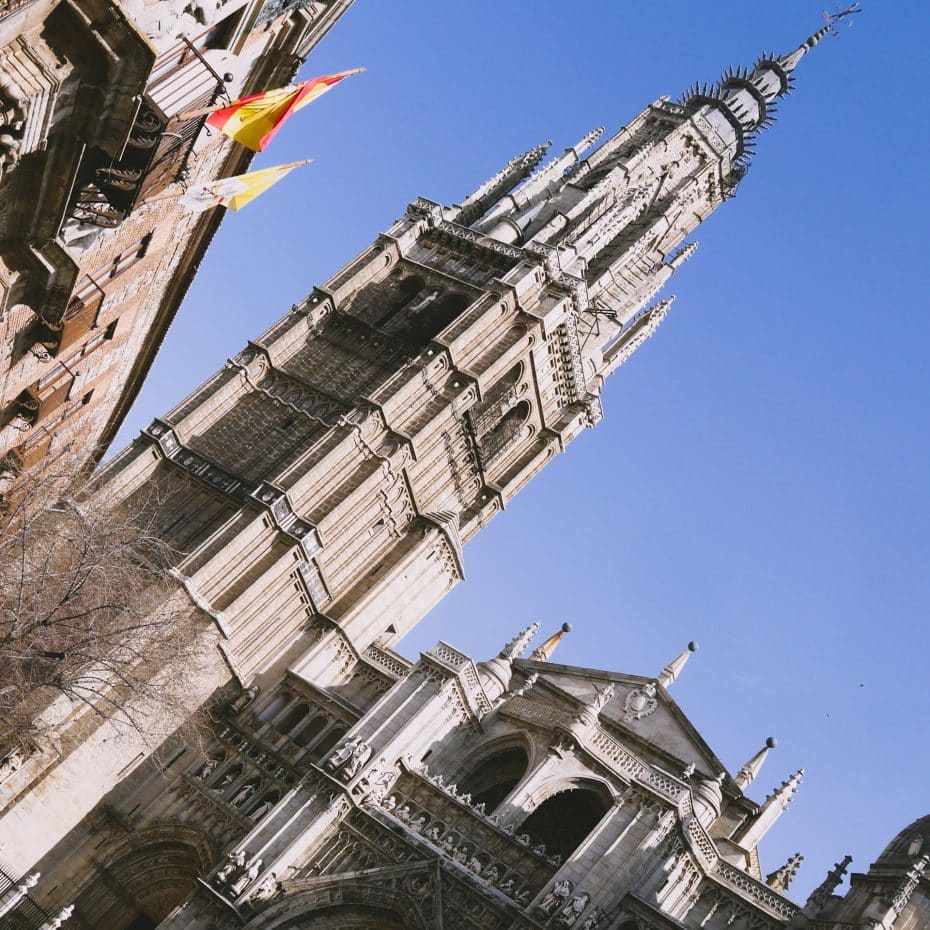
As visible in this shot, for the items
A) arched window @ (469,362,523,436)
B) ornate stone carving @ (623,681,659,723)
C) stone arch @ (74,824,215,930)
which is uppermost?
arched window @ (469,362,523,436)

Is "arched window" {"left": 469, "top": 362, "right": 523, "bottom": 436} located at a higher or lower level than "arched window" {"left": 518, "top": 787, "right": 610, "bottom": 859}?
higher

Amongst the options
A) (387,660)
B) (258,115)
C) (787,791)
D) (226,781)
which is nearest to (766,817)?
(787,791)

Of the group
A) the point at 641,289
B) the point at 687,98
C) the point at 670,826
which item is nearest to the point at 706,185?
the point at 687,98

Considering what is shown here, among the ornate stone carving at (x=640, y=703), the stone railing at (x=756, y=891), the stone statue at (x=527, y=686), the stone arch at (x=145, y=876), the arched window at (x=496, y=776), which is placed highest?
the ornate stone carving at (x=640, y=703)

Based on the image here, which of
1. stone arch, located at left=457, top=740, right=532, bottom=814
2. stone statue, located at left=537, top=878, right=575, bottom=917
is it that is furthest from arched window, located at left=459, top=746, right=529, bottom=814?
→ stone statue, located at left=537, top=878, right=575, bottom=917

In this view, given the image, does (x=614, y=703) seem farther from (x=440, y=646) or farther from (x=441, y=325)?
(x=441, y=325)

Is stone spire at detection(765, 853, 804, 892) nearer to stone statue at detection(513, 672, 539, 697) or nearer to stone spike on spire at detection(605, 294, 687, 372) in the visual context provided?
stone statue at detection(513, 672, 539, 697)

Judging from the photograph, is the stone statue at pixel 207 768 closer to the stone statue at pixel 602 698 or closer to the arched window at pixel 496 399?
the stone statue at pixel 602 698

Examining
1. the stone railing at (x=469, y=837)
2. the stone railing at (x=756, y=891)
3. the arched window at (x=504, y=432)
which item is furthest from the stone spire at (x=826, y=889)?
the arched window at (x=504, y=432)

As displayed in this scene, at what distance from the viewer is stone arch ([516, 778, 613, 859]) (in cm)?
2844

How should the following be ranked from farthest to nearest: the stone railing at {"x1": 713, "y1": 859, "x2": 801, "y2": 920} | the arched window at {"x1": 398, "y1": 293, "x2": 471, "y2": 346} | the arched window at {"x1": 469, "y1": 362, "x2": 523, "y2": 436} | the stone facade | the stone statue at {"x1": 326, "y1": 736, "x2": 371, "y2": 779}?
the arched window at {"x1": 398, "y1": 293, "x2": 471, "y2": 346}, the arched window at {"x1": 469, "y1": 362, "x2": 523, "y2": 436}, the stone statue at {"x1": 326, "y1": 736, "x2": 371, "y2": 779}, the stone railing at {"x1": 713, "y1": 859, "x2": 801, "y2": 920}, the stone facade

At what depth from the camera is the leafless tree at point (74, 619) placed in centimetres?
2019

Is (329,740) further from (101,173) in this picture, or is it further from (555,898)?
(101,173)

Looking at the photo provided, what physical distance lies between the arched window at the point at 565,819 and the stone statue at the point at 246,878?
7.86 m
